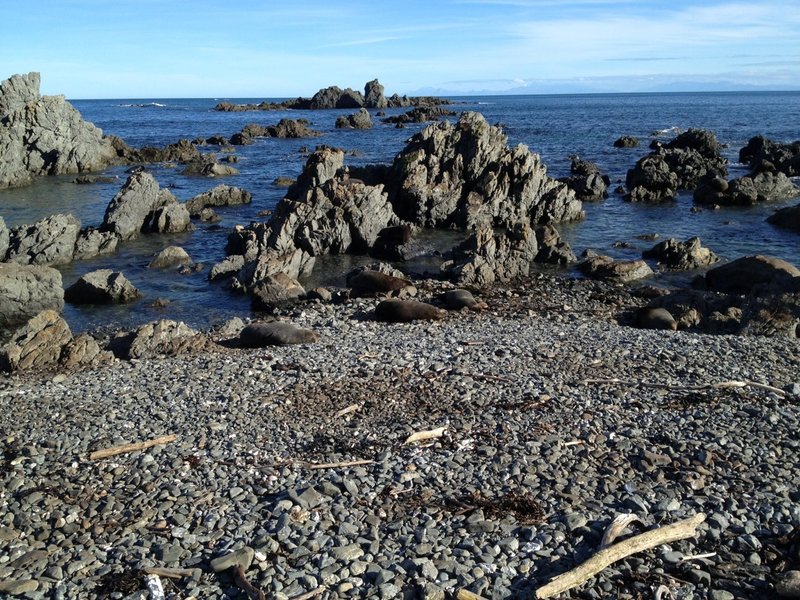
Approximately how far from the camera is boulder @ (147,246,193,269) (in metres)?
31.2

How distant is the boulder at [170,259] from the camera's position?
31234 millimetres

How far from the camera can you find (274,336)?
63.2ft

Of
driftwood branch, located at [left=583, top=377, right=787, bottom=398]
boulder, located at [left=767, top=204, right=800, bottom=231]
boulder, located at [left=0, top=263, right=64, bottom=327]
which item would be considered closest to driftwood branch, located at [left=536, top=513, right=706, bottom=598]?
driftwood branch, located at [left=583, top=377, right=787, bottom=398]

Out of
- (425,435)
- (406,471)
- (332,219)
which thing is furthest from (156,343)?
(332,219)

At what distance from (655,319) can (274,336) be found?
11.6m

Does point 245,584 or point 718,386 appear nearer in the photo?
point 245,584

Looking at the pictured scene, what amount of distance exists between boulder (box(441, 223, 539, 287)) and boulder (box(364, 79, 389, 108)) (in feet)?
489

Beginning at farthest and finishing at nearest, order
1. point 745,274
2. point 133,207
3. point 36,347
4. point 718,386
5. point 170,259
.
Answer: point 133,207 → point 170,259 → point 745,274 → point 36,347 → point 718,386

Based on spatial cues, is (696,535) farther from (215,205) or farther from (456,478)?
(215,205)

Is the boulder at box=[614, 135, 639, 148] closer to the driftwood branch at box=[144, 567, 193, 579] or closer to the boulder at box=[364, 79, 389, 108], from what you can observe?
the driftwood branch at box=[144, 567, 193, 579]

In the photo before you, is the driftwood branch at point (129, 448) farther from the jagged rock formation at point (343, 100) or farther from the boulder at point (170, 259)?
the jagged rock formation at point (343, 100)

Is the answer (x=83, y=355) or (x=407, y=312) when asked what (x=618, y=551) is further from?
(x=83, y=355)

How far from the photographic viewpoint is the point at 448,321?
72.4 feet

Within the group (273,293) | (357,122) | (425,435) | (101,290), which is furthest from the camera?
(357,122)
